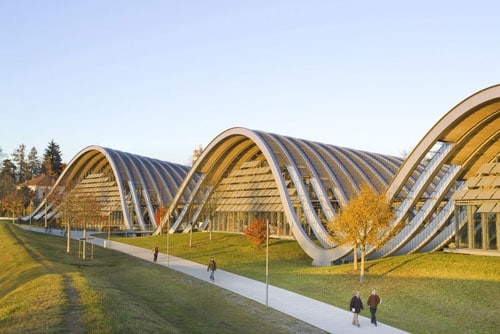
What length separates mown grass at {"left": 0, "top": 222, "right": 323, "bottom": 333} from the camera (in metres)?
14.4

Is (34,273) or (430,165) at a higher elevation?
(430,165)

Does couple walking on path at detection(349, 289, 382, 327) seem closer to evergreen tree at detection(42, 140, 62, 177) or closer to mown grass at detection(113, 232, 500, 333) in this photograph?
mown grass at detection(113, 232, 500, 333)

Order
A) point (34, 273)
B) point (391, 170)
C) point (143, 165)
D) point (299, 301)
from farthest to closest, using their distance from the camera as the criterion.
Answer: point (143, 165), point (391, 170), point (34, 273), point (299, 301)

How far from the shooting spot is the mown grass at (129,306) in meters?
14.4

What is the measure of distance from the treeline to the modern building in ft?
89.9

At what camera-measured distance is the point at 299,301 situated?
22.9 meters

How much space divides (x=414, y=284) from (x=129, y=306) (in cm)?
1639

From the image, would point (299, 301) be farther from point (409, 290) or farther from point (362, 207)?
point (362, 207)

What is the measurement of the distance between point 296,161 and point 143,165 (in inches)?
1574

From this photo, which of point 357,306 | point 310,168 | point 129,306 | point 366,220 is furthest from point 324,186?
point 129,306

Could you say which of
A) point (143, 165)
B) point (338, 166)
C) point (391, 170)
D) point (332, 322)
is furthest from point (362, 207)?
point (143, 165)

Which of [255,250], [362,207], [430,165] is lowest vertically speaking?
[255,250]

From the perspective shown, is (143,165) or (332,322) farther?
(143,165)

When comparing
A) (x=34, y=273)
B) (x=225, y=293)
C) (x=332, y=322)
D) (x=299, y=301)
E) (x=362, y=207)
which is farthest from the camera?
(x=362, y=207)
